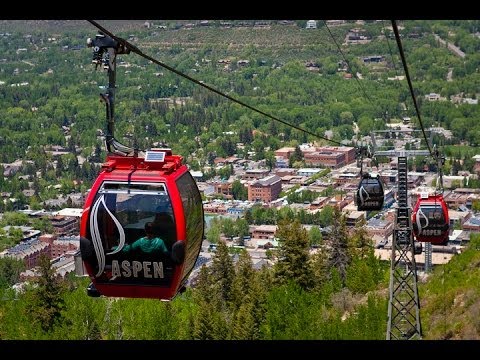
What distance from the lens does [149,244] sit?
532cm

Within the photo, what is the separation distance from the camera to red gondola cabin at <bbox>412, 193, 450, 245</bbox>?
13.3 meters

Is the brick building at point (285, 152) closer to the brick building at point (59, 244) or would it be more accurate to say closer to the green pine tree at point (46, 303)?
the brick building at point (59, 244)

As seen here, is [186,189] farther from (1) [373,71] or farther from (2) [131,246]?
(1) [373,71]

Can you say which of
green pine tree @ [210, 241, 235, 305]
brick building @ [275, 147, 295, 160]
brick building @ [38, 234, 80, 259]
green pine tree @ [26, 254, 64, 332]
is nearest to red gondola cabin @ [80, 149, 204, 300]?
green pine tree @ [26, 254, 64, 332]

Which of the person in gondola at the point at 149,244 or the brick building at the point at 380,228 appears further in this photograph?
the brick building at the point at 380,228

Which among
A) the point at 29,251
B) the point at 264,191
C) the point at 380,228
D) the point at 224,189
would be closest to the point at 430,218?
the point at 380,228

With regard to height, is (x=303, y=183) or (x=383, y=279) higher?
(x=383, y=279)

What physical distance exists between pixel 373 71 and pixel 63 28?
30972 millimetres

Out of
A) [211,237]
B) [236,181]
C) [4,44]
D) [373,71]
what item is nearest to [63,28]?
[4,44]

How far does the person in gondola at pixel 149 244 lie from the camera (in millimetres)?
5301

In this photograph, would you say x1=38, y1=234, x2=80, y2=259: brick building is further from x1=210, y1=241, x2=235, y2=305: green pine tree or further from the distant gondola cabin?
the distant gondola cabin

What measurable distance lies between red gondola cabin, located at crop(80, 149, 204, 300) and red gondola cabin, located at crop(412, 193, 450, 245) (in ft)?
26.9

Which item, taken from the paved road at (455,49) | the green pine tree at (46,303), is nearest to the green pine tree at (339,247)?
the green pine tree at (46,303)

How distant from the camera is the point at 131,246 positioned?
5.36 m
